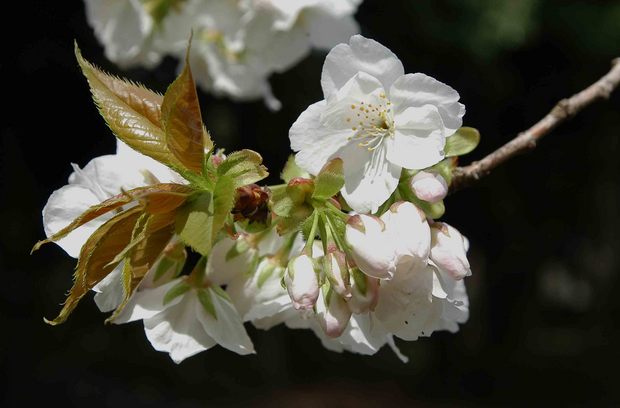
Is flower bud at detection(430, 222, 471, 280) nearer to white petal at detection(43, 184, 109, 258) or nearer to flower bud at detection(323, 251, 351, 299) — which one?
flower bud at detection(323, 251, 351, 299)

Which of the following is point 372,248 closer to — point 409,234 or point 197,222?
point 409,234

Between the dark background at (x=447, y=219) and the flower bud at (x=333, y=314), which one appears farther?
the dark background at (x=447, y=219)

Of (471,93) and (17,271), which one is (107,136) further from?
(471,93)

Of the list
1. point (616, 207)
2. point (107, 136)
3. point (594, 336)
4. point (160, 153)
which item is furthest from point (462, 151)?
point (594, 336)

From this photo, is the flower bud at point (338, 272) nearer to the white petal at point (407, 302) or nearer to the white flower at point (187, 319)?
the white petal at point (407, 302)

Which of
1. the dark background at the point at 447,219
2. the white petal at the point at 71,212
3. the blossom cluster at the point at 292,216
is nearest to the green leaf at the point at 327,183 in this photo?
the blossom cluster at the point at 292,216
